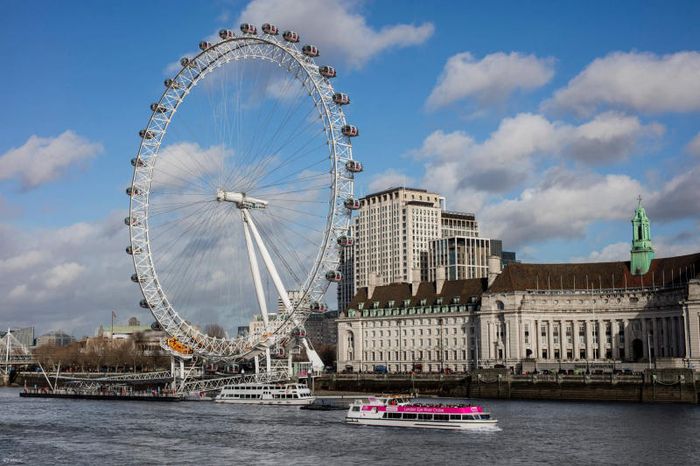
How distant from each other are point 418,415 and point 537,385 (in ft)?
123

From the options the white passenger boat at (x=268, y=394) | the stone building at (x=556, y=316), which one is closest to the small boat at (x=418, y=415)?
the white passenger boat at (x=268, y=394)

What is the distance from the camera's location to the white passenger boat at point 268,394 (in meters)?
108

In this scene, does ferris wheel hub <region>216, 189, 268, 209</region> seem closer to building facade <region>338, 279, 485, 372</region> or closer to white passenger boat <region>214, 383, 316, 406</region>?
white passenger boat <region>214, 383, 316, 406</region>

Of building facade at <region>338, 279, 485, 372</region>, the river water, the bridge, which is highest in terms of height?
building facade at <region>338, 279, 485, 372</region>

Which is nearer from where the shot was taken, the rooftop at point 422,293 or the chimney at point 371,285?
the rooftop at point 422,293

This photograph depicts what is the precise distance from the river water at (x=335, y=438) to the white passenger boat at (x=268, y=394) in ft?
29.6

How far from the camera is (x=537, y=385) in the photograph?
11400 cm

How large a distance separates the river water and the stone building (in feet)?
120

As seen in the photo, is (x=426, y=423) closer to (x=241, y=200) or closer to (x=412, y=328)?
(x=241, y=200)

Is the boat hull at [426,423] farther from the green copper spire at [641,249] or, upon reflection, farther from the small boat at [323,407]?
the green copper spire at [641,249]

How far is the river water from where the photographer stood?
5997 cm

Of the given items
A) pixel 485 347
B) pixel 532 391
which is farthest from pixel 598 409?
pixel 485 347

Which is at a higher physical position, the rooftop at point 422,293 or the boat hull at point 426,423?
the rooftop at point 422,293

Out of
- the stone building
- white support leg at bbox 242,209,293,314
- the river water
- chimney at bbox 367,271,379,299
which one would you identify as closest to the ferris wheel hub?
white support leg at bbox 242,209,293,314
